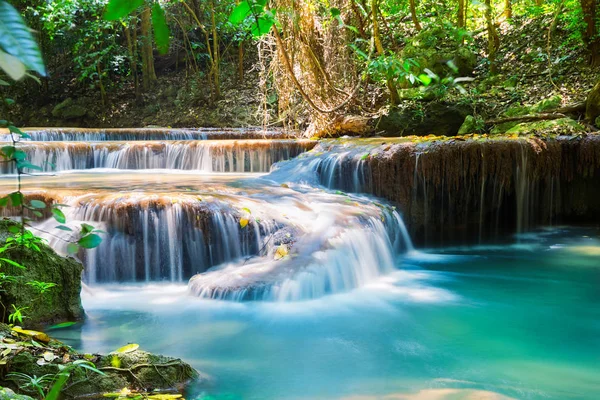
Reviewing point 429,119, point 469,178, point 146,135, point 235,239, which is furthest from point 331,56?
point 235,239

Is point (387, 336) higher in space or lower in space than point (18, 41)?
lower

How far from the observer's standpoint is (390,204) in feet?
25.1

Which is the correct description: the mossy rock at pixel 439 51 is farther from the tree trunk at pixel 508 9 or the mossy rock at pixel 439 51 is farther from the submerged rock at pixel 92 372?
the submerged rock at pixel 92 372

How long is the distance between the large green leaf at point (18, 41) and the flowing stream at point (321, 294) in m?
2.80

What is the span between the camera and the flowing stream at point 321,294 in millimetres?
3512

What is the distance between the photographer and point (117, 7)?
2.57 ft

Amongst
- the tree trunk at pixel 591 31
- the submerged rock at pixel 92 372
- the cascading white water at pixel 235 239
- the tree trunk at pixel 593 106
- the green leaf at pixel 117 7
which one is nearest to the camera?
the green leaf at pixel 117 7

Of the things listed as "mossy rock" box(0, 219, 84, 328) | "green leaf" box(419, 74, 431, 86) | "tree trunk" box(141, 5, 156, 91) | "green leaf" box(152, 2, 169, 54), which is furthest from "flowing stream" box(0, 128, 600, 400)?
"tree trunk" box(141, 5, 156, 91)

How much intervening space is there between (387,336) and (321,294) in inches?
39.8

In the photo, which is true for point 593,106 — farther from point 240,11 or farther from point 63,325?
point 240,11

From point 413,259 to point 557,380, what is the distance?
346cm

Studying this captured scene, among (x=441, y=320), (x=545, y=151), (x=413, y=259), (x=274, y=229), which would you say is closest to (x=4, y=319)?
(x=274, y=229)

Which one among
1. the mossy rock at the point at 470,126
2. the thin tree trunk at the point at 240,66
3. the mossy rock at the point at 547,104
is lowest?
the mossy rock at the point at 470,126

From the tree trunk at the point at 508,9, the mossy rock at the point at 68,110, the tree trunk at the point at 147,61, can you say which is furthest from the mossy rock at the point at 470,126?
the mossy rock at the point at 68,110
